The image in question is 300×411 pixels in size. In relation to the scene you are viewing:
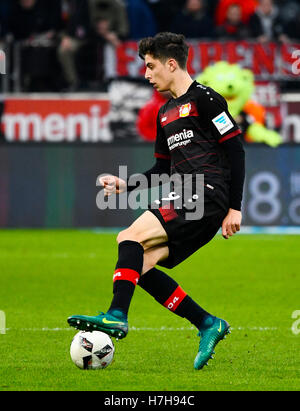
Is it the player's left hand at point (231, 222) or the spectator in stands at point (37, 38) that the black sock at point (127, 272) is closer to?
the player's left hand at point (231, 222)

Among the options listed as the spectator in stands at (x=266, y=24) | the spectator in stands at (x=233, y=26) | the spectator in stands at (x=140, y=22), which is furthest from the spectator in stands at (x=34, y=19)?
the spectator in stands at (x=266, y=24)

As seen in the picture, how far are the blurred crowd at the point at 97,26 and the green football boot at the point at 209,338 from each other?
10649 mm

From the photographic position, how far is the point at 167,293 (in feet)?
18.9

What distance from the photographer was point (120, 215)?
14.2 m

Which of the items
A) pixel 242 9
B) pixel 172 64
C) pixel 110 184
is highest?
pixel 242 9

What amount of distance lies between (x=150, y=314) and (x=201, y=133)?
9.10 feet

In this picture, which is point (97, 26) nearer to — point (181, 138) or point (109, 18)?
point (109, 18)

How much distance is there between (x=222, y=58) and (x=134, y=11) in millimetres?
2018

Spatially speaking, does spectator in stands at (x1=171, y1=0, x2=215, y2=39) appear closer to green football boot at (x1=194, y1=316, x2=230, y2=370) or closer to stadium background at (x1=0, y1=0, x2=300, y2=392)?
stadium background at (x1=0, y1=0, x2=300, y2=392)

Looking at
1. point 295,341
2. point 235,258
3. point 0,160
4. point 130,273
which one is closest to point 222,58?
point 0,160

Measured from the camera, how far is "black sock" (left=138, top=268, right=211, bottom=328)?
227 inches

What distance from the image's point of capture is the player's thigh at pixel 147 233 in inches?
217

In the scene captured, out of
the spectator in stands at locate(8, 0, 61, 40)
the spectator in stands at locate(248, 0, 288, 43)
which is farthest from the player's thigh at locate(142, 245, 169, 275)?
the spectator in stands at locate(8, 0, 61, 40)

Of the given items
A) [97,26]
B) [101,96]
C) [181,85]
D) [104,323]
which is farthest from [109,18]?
[104,323]
